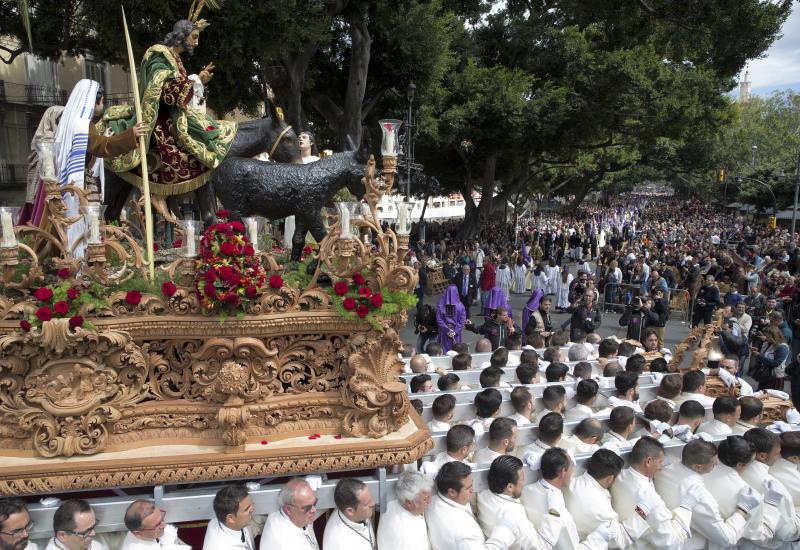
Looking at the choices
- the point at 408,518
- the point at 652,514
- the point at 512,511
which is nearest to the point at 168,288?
the point at 408,518

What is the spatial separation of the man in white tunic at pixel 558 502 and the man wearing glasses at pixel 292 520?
1.71 meters

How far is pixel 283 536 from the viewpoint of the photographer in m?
4.15

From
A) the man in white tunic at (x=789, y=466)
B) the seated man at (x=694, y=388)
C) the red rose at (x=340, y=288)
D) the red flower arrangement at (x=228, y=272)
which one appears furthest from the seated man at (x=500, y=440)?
the seated man at (x=694, y=388)

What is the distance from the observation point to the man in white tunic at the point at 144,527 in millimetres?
3885

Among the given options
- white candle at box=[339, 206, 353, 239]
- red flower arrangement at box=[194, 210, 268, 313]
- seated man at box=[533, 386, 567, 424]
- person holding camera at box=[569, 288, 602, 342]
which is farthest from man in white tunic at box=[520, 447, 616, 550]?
person holding camera at box=[569, 288, 602, 342]

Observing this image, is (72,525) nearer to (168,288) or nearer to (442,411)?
(168,288)

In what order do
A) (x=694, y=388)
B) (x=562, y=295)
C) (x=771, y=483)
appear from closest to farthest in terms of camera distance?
(x=771, y=483) → (x=694, y=388) → (x=562, y=295)

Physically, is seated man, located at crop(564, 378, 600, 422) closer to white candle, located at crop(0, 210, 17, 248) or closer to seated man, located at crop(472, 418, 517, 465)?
seated man, located at crop(472, 418, 517, 465)

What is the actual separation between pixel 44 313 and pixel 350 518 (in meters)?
2.53

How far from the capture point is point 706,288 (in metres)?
14.3

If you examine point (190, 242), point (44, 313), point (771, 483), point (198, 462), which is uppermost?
point (190, 242)

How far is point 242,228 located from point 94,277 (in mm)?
1144

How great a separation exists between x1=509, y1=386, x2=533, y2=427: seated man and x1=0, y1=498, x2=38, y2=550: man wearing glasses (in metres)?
4.14

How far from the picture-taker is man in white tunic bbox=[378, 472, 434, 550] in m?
4.34
